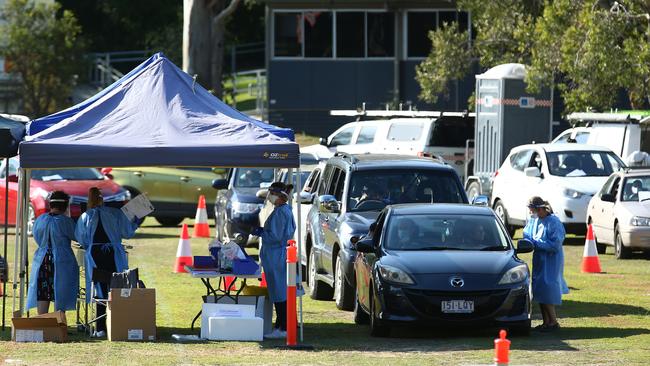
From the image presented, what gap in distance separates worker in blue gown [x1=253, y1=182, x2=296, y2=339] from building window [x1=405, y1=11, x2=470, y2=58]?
34.8 m

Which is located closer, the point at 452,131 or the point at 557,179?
the point at 557,179

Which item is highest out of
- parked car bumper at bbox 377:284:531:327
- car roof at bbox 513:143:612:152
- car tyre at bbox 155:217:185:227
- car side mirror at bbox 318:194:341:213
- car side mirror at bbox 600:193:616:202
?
car roof at bbox 513:143:612:152

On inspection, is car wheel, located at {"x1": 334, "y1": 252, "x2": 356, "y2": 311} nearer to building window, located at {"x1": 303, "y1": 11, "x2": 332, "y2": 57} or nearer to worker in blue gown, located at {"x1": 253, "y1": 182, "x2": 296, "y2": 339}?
worker in blue gown, located at {"x1": 253, "y1": 182, "x2": 296, "y2": 339}

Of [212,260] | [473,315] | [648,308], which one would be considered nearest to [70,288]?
[212,260]

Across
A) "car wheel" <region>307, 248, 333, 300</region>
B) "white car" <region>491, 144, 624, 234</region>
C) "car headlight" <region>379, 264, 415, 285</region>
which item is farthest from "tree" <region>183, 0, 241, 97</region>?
"car headlight" <region>379, 264, 415, 285</region>

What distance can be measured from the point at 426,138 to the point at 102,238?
64.9 feet

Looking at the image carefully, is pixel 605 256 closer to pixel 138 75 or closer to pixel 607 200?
pixel 607 200

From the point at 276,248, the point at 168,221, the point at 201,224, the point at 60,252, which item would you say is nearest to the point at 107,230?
the point at 60,252

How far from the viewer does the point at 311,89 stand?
4991 cm

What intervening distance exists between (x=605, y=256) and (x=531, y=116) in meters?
10.0

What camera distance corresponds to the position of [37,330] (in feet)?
47.3

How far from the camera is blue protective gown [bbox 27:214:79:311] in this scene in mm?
15148

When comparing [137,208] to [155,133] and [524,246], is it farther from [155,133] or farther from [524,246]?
[524,246]

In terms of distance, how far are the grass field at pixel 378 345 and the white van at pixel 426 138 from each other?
15.7 m
